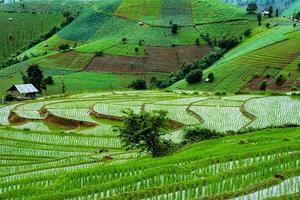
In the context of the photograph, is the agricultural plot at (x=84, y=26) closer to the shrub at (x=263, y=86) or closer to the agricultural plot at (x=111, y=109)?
the shrub at (x=263, y=86)

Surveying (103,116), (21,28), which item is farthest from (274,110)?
(21,28)

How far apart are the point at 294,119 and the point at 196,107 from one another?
12.4 m

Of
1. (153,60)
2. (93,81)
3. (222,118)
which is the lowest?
(93,81)

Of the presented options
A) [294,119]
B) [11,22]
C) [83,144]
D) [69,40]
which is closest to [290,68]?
[294,119]

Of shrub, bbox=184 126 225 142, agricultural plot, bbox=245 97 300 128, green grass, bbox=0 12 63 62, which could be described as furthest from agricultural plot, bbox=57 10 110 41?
shrub, bbox=184 126 225 142

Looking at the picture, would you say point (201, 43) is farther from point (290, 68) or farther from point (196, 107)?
point (196, 107)

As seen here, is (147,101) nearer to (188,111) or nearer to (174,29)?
(188,111)

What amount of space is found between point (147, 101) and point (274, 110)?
17.9m

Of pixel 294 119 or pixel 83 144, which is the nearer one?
pixel 83 144

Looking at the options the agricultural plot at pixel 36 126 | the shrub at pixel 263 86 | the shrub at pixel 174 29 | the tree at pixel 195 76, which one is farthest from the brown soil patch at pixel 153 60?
the agricultural plot at pixel 36 126

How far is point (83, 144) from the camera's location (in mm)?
41531

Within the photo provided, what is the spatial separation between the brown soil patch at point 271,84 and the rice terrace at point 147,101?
404 mm

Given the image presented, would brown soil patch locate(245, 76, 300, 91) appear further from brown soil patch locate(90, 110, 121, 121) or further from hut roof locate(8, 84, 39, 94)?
brown soil patch locate(90, 110, 121, 121)

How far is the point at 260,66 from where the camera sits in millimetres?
100750
